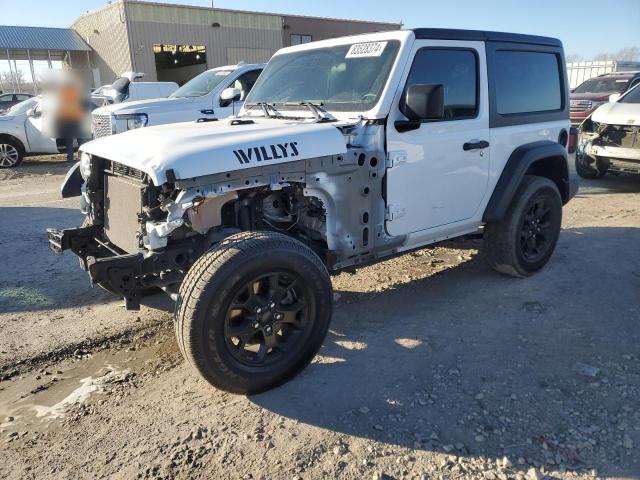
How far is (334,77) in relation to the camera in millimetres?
3969

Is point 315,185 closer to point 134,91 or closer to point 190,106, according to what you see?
point 190,106

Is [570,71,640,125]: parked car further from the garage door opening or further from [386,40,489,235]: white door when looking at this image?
the garage door opening

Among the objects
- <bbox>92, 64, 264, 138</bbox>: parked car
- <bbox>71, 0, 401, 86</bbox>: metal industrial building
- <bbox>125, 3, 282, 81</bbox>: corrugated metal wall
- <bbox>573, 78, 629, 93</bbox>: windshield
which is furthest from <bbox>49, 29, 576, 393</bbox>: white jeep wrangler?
<bbox>125, 3, 282, 81</bbox>: corrugated metal wall

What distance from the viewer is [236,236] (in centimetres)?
300

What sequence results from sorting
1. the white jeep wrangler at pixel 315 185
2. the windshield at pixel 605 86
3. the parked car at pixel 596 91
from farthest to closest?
the windshield at pixel 605 86 < the parked car at pixel 596 91 < the white jeep wrangler at pixel 315 185

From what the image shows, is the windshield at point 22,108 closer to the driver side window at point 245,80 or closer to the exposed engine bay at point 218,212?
the driver side window at point 245,80

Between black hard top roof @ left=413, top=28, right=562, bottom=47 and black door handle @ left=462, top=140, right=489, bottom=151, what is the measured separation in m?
0.81

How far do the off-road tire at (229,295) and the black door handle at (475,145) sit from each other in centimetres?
170

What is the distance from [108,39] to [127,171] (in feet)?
95.5

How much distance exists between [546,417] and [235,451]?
1686 millimetres

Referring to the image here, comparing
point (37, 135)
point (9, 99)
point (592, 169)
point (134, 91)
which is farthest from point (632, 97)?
point (9, 99)

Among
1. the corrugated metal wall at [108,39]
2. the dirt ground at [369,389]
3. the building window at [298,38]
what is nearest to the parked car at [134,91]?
the dirt ground at [369,389]

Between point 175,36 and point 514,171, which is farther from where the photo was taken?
point 175,36

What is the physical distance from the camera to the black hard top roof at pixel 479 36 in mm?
3795
